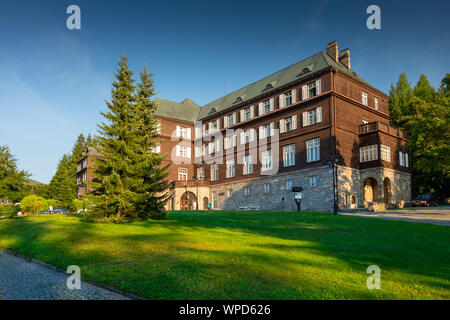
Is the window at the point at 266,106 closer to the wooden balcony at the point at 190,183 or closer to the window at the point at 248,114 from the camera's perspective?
the window at the point at 248,114

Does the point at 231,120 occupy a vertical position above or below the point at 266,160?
above

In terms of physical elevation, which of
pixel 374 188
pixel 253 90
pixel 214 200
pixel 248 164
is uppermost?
pixel 253 90

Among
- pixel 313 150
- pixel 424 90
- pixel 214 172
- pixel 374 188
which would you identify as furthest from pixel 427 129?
pixel 214 172

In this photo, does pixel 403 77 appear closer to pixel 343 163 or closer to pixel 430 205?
pixel 430 205

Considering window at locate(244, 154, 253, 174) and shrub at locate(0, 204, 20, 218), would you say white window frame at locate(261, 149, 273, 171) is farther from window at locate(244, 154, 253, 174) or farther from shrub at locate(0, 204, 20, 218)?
shrub at locate(0, 204, 20, 218)

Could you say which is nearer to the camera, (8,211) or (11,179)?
(8,211)

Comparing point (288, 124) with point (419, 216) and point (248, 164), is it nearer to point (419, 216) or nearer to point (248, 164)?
point (248, 164)

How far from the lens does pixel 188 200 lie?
44.2m

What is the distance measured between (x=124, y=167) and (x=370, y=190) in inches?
1050

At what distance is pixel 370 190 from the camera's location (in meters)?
34.0

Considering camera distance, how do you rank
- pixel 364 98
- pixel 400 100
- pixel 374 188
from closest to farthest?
pixel 374 188 → pixel 364 98 → pixel 400 100

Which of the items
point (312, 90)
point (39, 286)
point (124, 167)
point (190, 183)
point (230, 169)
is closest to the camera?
point (39, 286)

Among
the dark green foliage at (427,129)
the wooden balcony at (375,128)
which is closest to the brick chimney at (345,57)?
the wooden balcony at (375,128)

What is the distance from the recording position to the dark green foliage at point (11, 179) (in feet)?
188
